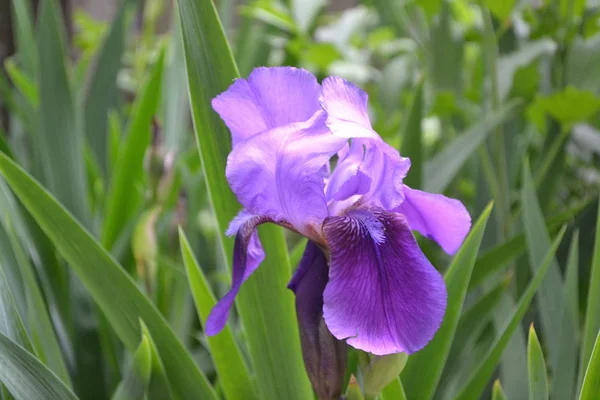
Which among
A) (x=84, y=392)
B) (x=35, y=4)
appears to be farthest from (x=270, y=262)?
(x=35, y=4)

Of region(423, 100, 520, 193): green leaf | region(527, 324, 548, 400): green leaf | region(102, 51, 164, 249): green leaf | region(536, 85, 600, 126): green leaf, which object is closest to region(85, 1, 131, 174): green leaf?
region(102, 51, 164, 249): green leaf

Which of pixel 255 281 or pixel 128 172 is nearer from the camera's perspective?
pixel 255 281

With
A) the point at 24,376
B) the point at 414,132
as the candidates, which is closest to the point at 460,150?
the point at 414,132

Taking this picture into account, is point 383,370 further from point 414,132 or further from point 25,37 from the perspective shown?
point 25,37

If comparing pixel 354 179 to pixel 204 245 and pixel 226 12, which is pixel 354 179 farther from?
pixel 226 12

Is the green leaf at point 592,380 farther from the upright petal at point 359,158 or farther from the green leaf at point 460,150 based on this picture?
the green leaf at point 460,150

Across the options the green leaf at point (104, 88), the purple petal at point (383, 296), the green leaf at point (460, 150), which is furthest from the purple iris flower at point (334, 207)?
the green leaf at point (104, 88)
